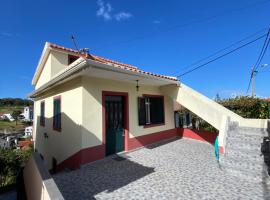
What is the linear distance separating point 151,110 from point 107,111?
304cm

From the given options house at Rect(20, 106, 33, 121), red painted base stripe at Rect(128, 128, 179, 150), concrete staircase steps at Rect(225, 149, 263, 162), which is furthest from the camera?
house at Rect(20, 106, 33, 121)

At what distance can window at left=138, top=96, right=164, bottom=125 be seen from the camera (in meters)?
8.83

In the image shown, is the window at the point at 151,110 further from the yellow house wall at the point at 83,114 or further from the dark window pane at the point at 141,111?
the yellow house wall at the point at 83,114

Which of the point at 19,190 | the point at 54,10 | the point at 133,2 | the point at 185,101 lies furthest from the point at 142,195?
the point at 133,2

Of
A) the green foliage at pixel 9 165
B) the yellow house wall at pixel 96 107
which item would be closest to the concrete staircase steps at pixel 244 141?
the yellow house wall at pixel 96 107

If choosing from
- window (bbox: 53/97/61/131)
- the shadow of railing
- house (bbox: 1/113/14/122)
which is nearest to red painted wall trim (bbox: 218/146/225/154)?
the shadow of railing

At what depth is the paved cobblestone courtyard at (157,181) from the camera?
411 centimetres

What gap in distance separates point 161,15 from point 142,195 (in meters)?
12.5

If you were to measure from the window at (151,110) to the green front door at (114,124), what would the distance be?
1173 mm

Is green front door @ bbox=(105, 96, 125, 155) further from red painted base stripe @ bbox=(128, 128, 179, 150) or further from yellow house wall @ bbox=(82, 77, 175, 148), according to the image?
red painted base stripe @ bbox=(128, 128, 179, 150)

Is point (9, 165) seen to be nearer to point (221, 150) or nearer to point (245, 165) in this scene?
point (221, 150)

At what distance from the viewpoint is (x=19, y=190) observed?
743 cm

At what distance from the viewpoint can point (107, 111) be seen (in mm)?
7375

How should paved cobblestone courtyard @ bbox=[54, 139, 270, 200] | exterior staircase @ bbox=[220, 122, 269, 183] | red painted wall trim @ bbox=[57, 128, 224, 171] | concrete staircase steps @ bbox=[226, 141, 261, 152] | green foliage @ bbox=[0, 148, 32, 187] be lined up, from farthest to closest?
green foliage @ bbox=[0, 148, 32, 187] < red painted wall trim @ bbox=[57, 128, 224, 171] < concrete staircase steps @ bbox=[226, 141, 261, 152] < exterior staircase @ bbox=[220, 122, 269, 183] < paved cobblestone courtyard @ bbox=[54, 139, 270, 200]
